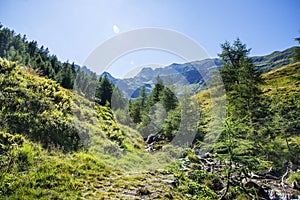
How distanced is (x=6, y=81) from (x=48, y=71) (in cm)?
3377

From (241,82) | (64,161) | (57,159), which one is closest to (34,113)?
(57,159)

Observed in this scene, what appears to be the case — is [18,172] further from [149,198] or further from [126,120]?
[126,120]

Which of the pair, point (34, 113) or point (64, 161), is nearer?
point (64, 161)

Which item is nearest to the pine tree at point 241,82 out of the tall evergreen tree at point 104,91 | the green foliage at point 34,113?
the green foliage at point 34,113

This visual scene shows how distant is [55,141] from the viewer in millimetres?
10719

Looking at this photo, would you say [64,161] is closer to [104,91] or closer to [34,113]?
[34,113]

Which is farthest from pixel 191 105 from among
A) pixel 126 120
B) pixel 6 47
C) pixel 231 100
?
pixel 6 47

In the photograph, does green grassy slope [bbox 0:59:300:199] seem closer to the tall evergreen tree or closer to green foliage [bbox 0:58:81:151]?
green foliage [bbox 0:58:81:151]

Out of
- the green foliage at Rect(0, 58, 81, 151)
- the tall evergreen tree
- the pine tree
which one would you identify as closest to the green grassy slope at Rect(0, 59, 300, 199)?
the green foliage at Rect(0, 58, 81, 151)

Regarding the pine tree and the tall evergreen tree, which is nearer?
the pine tree

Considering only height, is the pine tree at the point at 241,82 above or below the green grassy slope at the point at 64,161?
above

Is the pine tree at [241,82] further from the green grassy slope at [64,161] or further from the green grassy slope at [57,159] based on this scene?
the green grassy slope at [57,159]

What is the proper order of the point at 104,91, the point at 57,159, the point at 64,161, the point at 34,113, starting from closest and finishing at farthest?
1. the point at 57,159
2. the point at 64,161
3. the point at 34,113
4. the point at 104,91

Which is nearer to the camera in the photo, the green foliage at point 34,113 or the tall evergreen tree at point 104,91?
the green foliage at point 34,113
